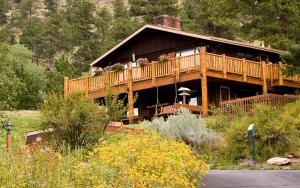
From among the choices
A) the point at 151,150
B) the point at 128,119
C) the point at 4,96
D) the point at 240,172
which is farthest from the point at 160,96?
the point at 151,150

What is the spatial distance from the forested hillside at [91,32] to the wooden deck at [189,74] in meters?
3.18

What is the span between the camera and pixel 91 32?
73.6 m

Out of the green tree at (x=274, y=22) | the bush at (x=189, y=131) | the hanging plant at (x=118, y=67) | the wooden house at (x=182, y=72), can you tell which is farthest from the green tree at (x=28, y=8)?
the bush at (x=189, y=131)

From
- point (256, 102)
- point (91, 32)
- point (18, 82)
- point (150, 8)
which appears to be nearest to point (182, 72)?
point (256, 102)

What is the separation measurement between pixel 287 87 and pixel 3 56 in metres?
18.5

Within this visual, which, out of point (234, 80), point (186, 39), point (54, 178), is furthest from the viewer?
point (186, 39)

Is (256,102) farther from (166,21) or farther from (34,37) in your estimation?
(34,37)

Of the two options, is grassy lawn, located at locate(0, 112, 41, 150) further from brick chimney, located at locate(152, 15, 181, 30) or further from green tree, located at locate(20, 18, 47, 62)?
green tree, located at locate(20, 18, 47, 62)

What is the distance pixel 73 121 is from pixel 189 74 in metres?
12.2

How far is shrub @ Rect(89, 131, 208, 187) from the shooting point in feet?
35.0

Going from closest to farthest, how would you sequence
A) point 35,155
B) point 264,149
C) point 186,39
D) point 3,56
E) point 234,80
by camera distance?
point 35,155 < point 264,149 < point 3,56 < point 234,80 < point 186,39

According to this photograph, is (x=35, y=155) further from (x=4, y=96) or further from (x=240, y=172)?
(x=4, y=96)

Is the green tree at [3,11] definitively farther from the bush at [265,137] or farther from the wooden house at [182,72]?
Answer: the bush at [265,137]

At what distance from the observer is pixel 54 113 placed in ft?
67.4
